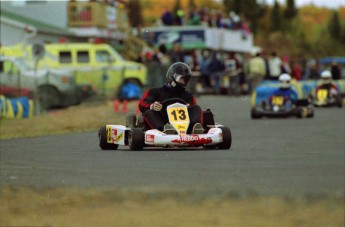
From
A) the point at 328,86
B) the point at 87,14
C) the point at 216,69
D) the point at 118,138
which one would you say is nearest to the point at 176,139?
the point at 118,138

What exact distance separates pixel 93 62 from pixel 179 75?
19173mm

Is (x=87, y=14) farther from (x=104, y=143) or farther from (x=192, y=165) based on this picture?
(x=192, y=165)

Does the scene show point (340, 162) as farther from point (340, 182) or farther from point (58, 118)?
point (58, 118)

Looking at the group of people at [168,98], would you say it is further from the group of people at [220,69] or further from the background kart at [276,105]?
the group of people at [220,69]

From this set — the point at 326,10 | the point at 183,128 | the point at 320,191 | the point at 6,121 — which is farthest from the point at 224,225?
the point at 326,10

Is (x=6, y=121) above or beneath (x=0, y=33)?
beneath

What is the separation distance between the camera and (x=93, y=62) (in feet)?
113

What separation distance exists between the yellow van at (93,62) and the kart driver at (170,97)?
17.1 meters

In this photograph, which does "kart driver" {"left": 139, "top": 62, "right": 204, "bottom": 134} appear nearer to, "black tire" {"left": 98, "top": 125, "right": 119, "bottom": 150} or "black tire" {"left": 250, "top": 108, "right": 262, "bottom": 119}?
"black tire" {"left": 98, "top": 125, "right": 119, "bottom": 150}

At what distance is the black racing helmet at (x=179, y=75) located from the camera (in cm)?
1536

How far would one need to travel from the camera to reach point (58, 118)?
2589 centimetres

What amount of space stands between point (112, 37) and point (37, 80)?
21.1 meters

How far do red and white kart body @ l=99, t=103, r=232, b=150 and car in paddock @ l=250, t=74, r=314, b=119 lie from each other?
10.6m

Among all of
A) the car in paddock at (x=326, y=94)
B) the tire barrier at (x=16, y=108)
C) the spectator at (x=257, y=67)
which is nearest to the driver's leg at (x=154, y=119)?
the tire barrier at (x=16, y=108)
